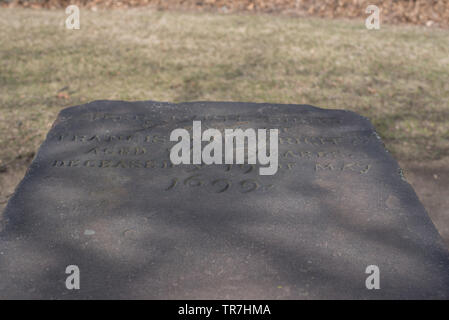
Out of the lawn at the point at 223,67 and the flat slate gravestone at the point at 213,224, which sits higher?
the lawn at the point at 223,67

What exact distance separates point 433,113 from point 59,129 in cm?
311

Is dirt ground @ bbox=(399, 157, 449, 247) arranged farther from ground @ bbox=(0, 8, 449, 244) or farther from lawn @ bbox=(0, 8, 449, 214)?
lawn @ bbox=(0, 8, 449, 214)

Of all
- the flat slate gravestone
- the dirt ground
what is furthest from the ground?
the flat slate gravestone

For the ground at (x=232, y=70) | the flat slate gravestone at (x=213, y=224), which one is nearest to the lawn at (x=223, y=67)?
the ground at (x=232, y=70)

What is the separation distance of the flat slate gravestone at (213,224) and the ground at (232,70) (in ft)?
2.51

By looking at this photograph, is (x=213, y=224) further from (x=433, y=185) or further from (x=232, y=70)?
(x=232, y=70)

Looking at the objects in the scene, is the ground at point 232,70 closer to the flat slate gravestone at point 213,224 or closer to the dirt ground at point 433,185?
the dirt ground at point 433,185

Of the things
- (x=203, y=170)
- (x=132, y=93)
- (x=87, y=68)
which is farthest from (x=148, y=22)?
(x=203, y=170)

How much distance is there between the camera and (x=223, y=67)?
4.98 metres

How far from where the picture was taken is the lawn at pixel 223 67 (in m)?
3.95

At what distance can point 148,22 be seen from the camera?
20.3 ft

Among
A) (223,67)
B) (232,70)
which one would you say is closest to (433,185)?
(232,70)

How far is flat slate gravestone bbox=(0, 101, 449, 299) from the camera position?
180 cm

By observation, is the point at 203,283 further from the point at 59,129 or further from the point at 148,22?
the point at 148,22
